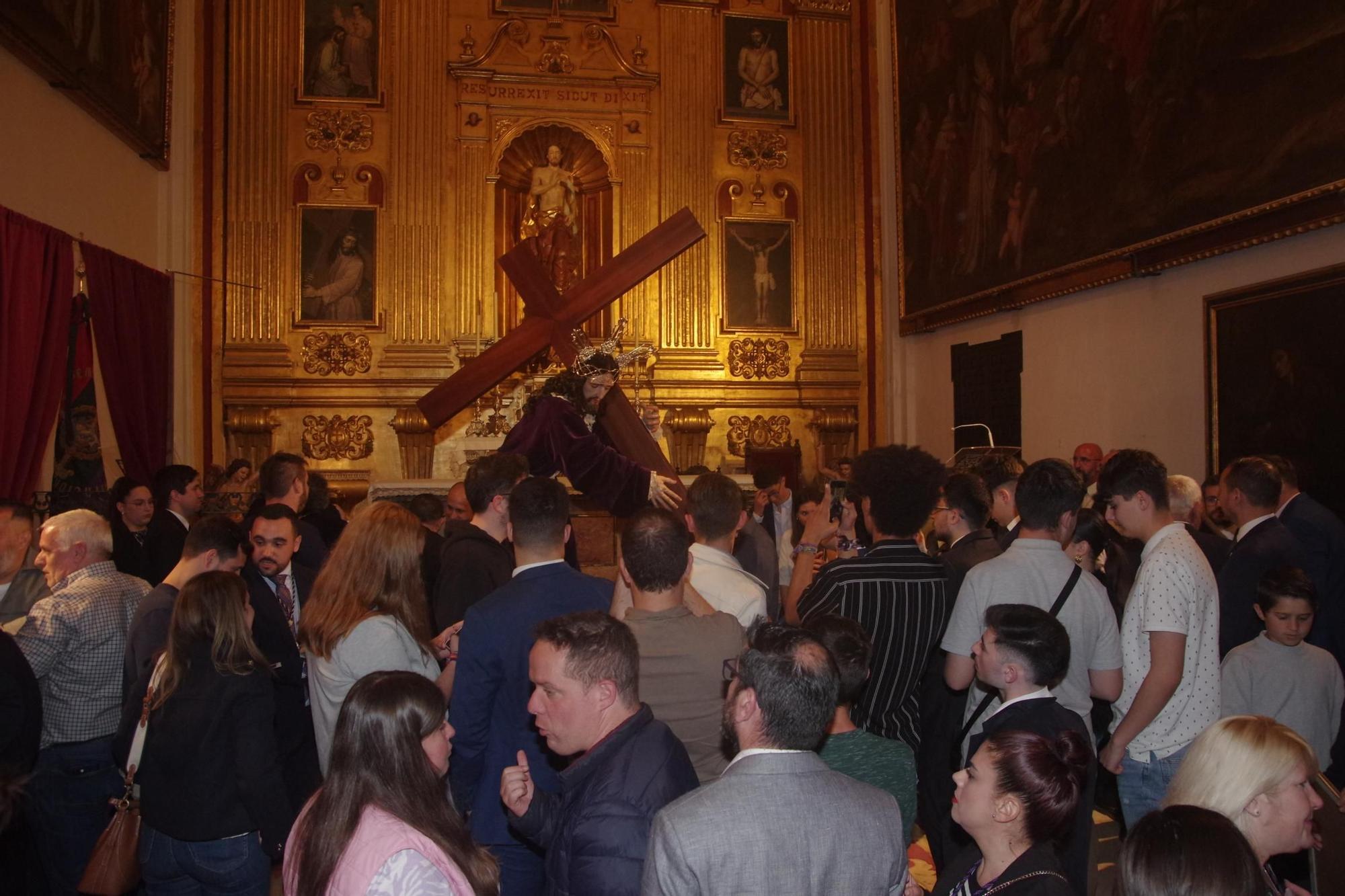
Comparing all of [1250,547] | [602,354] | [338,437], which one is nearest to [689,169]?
[338,437]

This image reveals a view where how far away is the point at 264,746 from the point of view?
130 inches

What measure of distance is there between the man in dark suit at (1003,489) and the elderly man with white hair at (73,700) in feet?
12.2

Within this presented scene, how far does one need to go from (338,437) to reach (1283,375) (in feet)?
32.8

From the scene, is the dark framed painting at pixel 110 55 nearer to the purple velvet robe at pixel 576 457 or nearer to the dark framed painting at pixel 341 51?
Result: the dark framed painting at pixel 341 51

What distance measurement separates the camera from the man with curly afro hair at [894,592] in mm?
3684

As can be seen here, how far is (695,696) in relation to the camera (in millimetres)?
3049

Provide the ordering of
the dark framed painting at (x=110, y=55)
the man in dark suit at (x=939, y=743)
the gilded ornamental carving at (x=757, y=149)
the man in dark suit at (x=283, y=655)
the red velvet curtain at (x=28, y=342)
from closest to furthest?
the man in dark suit at (x=939, y=743), the man in dark suit at (x=283, y=655), the red velvet curtain at (x=28, y=342), the dark framed painting at (x=110, y=55), the gilded ornamental carving at (x=757, y=149)

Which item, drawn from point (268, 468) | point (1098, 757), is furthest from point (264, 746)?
point (1098, 757)

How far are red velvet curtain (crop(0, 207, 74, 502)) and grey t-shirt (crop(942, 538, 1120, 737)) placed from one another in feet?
23.9

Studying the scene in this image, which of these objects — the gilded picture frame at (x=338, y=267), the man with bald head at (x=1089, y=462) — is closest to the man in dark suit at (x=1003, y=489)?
the man with bald head at (x=1089, y=462)

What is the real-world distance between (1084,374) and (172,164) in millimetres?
10313

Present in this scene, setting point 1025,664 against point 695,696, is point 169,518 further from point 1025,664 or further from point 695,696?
point 1025,664

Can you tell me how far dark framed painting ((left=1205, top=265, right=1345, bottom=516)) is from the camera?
23.1 feet

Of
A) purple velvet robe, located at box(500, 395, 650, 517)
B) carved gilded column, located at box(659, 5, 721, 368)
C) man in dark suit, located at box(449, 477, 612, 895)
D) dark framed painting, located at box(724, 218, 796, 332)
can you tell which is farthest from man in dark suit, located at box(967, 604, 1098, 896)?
dark framed painting, located at box(724, 218, 796, 332)
